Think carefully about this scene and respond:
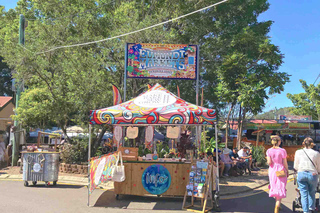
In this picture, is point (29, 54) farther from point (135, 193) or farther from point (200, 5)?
point (200, 5)

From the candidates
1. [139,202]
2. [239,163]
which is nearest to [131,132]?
[139,202]

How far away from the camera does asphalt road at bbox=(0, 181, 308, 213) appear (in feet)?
24.1

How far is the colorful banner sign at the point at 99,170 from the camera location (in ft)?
25.6

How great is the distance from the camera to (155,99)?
335 inches

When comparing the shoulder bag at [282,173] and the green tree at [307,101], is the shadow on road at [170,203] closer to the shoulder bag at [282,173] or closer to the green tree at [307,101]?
the shoulder bag at [282,173]

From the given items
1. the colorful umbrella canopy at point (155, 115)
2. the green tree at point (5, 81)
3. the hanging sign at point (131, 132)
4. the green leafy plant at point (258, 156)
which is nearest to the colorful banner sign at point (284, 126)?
the green leafy plant at point (258, 156)

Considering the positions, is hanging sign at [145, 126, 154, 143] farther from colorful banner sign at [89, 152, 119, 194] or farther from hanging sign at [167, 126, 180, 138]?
colorful banner sign at [89, 152, 119, 194]

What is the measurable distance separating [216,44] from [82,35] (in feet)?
26.4

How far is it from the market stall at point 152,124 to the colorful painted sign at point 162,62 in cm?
214

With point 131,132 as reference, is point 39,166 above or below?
below

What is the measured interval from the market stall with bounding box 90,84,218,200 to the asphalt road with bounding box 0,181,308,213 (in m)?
0.41

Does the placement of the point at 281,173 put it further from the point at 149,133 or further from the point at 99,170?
the point at 149,133

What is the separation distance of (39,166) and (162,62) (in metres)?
5.57

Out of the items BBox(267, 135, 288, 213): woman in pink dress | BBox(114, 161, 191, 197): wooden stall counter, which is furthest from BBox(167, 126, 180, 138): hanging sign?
BBox(267, 135, 288, 213): woman in pink dress
